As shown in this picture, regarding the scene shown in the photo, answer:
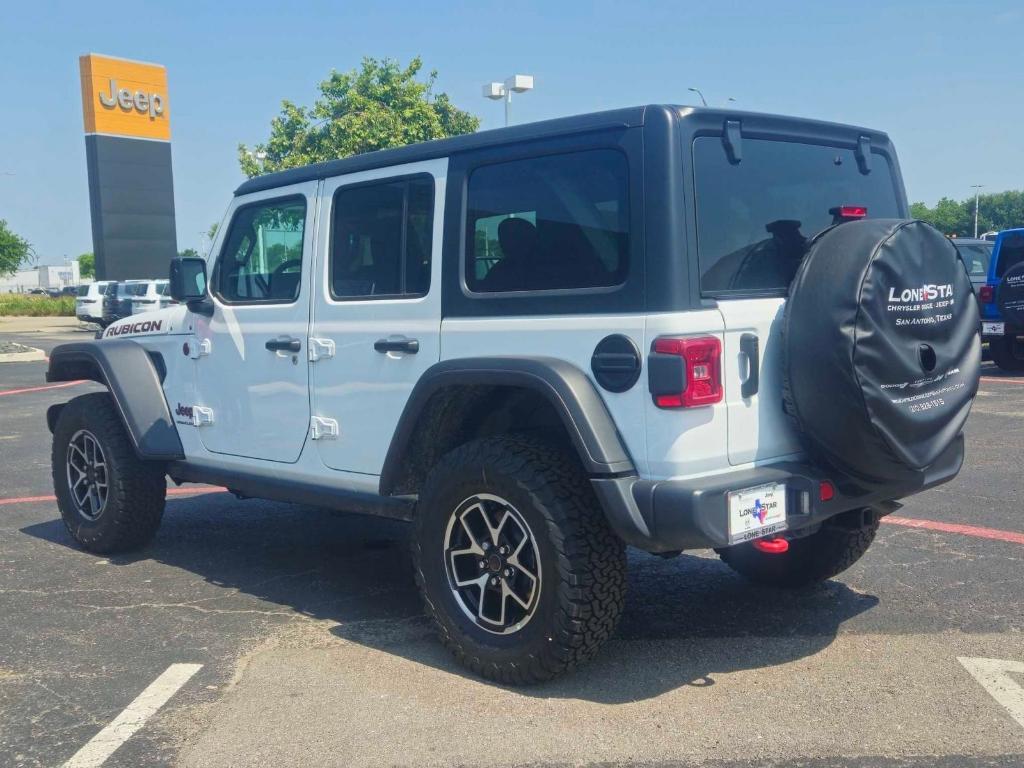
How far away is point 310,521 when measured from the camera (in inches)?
261

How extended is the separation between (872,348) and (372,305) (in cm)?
206

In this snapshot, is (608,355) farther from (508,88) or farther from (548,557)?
(508,88)

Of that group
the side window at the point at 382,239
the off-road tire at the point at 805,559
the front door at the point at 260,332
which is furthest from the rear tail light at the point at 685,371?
the front door at the point at 260,332

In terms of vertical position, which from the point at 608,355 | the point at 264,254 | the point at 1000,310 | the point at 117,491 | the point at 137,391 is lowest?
the point at 117,491

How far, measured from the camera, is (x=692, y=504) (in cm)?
334

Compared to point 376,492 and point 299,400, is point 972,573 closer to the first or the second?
point 376,492

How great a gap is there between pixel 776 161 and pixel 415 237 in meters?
1.49

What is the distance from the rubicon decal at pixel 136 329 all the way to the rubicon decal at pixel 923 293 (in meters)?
3.80

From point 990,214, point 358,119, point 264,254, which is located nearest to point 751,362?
point 264,254

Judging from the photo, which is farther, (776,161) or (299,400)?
(299,400)

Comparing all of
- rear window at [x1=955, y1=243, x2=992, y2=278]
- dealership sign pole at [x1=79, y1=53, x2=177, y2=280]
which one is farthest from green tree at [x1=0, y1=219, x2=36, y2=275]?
rear window at [x1=955, y1=243, x2=992, y2=278]

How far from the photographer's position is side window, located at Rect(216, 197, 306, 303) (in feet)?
16.1

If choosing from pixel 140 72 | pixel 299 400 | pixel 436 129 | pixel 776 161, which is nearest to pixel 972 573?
pixel 776 161

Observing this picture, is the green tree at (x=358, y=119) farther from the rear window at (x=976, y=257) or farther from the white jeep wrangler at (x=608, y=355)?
the white jeep wrangler at (x=608, y=355)
